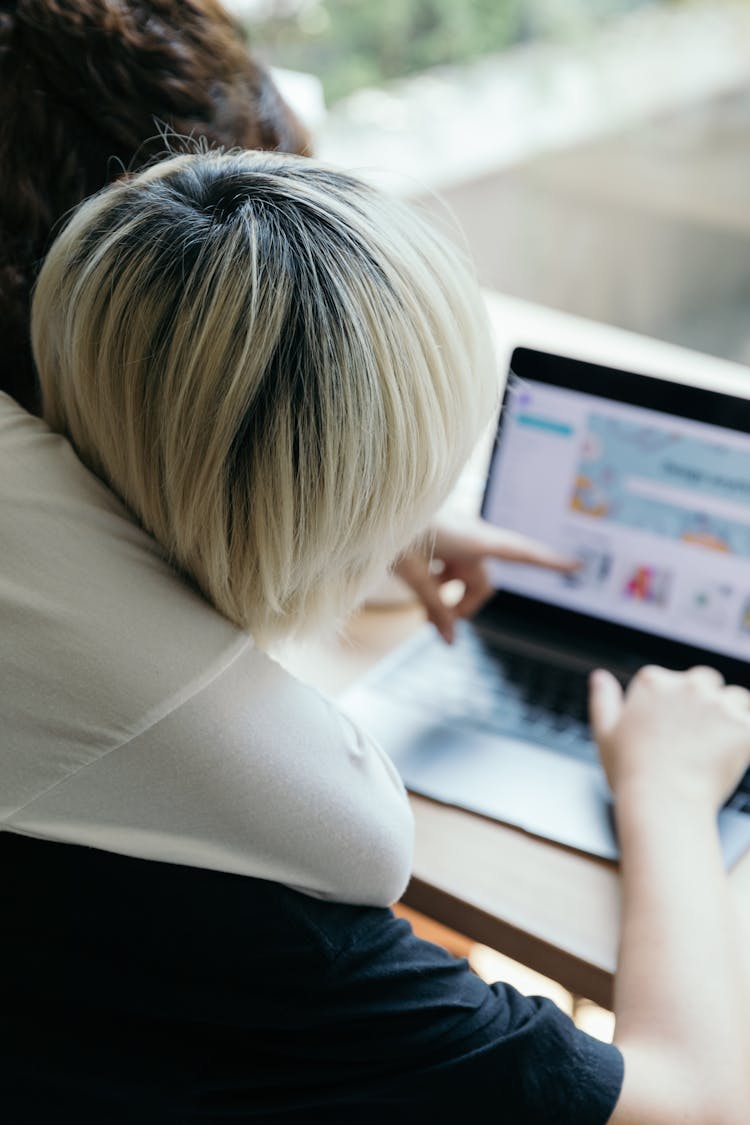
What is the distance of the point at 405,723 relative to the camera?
879 millimetres

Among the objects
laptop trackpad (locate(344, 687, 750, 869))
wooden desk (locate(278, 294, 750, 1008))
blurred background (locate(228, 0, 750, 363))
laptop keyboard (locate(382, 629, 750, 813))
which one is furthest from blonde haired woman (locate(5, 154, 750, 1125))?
blurred background (locate(228, 0, 750, 363))

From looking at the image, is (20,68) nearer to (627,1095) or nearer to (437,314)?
(437,314)

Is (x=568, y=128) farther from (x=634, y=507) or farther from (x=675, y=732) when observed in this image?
(x=675, y=732)

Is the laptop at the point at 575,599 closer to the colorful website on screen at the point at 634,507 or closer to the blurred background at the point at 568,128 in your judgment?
the colorful website on screen at the point at 634,507

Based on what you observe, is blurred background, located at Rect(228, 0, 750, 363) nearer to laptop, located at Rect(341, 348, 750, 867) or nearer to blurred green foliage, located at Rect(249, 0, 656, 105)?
blurred green foliage, located at Rect(249, 0, 656, 105)

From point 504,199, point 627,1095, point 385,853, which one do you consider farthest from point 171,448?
point 504,199

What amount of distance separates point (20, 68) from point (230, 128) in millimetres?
119

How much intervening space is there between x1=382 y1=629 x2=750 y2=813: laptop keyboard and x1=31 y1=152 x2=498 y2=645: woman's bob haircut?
40cm

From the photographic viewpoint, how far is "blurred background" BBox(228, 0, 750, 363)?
148cm

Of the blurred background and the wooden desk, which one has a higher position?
the blurred background

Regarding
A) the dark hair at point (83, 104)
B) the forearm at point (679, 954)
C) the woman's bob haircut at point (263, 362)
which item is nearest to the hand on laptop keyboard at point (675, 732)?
the forearm at point (679, 954)

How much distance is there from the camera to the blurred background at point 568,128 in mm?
1479

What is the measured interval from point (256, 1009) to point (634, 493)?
545 mm

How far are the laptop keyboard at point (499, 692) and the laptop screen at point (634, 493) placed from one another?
73 millimetres
